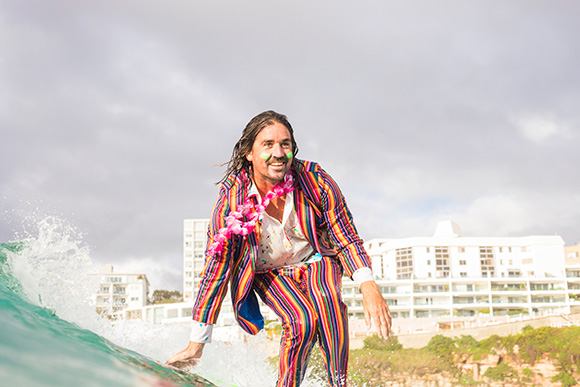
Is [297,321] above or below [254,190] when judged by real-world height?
below

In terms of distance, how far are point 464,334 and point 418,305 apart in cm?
1412

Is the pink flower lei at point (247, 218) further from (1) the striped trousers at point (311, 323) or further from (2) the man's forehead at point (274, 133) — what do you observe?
(1) the striped trousers at point (311, 323)

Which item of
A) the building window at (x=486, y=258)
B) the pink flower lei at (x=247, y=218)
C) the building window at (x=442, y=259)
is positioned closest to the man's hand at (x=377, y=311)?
the pink flower lei at (x=247, y=218)

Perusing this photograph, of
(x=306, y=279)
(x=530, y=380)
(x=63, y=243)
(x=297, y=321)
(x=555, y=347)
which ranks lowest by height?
(x=530, y=380)

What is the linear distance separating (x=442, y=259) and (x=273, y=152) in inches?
2998

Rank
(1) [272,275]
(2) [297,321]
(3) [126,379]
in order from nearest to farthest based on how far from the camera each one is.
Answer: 1. (3) [126,379]
2. (2) [297,321]
3. (1) [272,275]

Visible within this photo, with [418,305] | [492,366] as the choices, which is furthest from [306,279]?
[418,305]

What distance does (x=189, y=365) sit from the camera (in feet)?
9.99

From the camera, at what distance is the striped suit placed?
124 inches

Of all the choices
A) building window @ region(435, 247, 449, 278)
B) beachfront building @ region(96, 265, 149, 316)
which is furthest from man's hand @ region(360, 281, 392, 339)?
beachfront building @ region(96, 265, 149, 316)

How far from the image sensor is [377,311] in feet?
9.52

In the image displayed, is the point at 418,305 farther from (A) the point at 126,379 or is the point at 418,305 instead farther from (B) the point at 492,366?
(A) the point at 126,379

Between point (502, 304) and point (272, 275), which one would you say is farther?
point (502, 304)

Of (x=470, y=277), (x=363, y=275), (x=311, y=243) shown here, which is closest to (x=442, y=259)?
(x=470, y=277)
